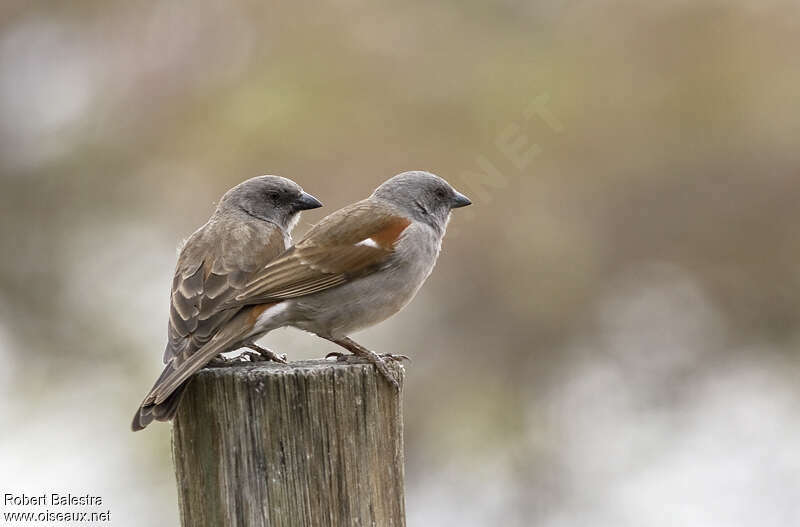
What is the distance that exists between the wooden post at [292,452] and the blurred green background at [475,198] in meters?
4.95

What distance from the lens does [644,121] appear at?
11445 millimetres

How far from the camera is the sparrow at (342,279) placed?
4832 millimetres

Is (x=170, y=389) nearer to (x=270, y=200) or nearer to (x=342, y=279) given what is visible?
(x=342, y=279)

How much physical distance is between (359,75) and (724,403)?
5.27 metres

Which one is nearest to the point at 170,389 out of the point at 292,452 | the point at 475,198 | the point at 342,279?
the point at 292,452

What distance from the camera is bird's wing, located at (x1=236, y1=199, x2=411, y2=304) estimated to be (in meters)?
4.88

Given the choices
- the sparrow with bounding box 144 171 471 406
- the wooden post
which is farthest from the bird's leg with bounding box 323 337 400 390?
the wooden post

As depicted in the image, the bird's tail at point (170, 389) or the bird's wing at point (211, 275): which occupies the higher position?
the bird's wing at point (211, 275)

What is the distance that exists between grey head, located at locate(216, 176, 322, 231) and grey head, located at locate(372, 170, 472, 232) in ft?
1.45

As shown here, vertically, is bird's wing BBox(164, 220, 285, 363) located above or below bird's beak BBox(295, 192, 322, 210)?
below

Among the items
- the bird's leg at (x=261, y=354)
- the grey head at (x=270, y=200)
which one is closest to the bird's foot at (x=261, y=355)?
the bird's leg at (x=261, y=354)

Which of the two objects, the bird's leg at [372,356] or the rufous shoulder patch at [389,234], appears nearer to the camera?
the bird's leg at [372,356]

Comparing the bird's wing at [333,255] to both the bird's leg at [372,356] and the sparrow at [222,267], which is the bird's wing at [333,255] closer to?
the sparrow at [222,267]

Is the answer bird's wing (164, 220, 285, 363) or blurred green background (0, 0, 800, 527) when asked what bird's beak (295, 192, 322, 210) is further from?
blurred green background (0, 0, 800, 527)
